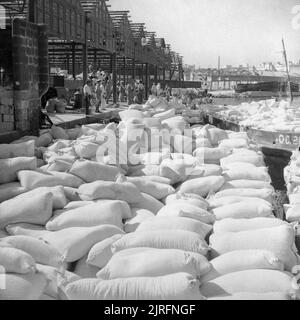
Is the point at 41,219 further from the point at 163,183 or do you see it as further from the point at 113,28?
the point at 113,28

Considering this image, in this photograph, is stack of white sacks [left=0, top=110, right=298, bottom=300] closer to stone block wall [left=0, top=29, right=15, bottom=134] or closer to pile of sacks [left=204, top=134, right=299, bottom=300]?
pile of sacks [left=204, top=134, right=299, bottom=300]

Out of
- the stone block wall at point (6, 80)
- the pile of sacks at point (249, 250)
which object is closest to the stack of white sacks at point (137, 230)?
the pile of sacks at point (249, 250)

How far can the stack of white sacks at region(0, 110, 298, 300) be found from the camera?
296 centimetres

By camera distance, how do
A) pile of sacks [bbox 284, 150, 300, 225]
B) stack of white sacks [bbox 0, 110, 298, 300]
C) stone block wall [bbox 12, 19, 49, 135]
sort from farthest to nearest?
stone block wall [bbox 12, 19, 49, 135] < pile of sacks [bbox 284, 150, 300, 225] < stack of white sacks [bbox 0, 110, 298, 300]

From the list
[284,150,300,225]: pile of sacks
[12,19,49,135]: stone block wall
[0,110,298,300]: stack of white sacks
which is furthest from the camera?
[12,19,49,135]: stone block wall

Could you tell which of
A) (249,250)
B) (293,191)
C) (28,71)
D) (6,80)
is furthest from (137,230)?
(28,71)

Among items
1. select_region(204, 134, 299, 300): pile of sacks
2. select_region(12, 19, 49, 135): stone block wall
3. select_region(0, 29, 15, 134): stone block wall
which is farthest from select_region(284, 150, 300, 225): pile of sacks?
select_region(0, 29, 15, 134): stone block wall

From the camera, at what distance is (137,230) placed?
380 centimetres

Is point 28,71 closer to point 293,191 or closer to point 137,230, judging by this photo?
point 293,191

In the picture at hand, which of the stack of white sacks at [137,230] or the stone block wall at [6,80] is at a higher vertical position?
the stone block wall at [6,80]

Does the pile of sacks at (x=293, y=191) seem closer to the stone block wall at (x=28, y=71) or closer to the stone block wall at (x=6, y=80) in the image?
the stone block wall at (x=28, y=71)

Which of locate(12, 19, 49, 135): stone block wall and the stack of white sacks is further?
locate(12, 19, 49, 135): stone block wall

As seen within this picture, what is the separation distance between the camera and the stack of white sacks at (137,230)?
296 cm

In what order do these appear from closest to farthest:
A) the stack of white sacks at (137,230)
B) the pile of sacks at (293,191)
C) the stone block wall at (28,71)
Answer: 1. the stack of white sacks at (137,230)
2. the pile of sacks at (293,191)
3. the stone block wall at (28,71)
